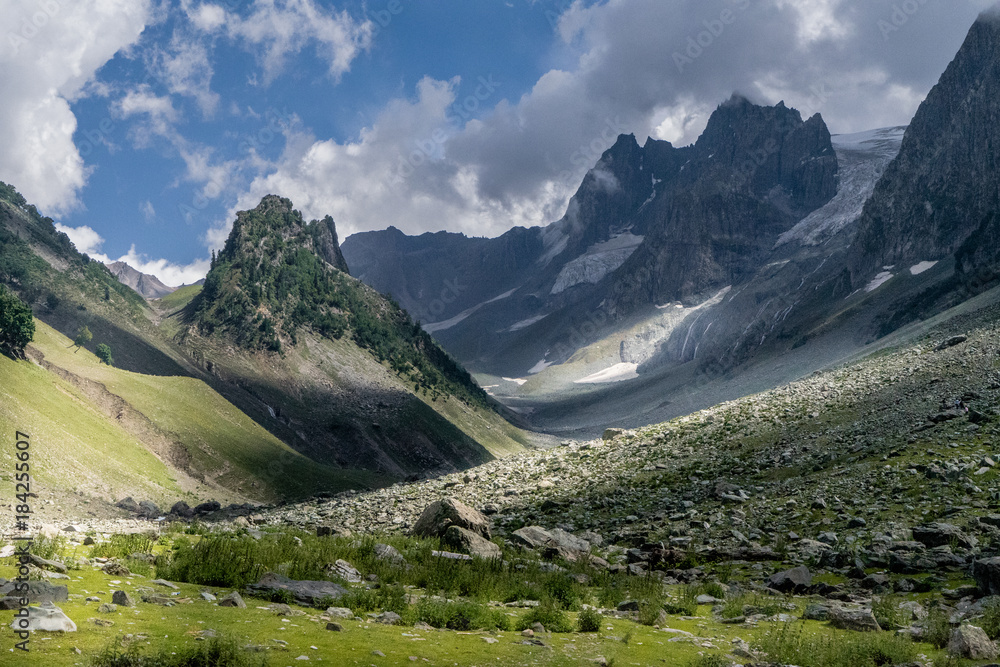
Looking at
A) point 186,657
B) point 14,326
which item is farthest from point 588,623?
point 14,326

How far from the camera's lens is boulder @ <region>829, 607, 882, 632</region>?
12.5 meters

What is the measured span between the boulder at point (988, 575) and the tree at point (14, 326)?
212 feet

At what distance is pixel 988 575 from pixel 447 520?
14931 millimetres

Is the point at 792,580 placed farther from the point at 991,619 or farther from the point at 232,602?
the point at 232,602

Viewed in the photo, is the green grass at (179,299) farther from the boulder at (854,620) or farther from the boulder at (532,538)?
the boulder at (854,620)

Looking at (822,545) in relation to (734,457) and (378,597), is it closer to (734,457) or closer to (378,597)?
(734,457)

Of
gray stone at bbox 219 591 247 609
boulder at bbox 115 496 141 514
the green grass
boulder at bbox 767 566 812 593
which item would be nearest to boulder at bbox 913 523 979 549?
boulder at bbox 767 566 812 593

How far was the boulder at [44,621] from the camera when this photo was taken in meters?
8.22

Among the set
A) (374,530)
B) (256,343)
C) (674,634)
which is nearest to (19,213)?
(256,343)

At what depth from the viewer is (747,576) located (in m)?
18.1

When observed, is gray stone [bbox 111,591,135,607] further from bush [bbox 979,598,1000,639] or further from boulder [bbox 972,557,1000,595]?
boulder [bbox 972,557,1000,595]

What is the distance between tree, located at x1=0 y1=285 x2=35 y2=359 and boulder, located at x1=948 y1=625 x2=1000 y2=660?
64.5 metres

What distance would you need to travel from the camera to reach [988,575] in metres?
13.8

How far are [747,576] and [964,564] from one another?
515 centimetres
